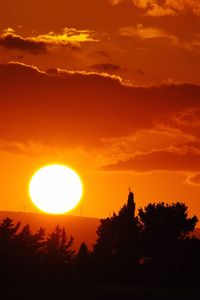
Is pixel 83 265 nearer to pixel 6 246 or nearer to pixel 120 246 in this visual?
pixel 120 246

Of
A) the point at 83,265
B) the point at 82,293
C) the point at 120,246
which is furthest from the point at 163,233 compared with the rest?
the point at 82,293

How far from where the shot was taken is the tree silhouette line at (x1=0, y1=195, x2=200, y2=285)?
78.9 meters

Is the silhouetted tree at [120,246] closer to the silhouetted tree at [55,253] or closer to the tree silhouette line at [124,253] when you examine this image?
the tree silhouette line at [124,253]

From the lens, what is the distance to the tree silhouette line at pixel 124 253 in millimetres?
78875

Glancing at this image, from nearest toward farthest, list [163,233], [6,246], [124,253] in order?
[124,253]
[6,246]
[163,233]

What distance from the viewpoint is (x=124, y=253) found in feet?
275

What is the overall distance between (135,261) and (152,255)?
27.5ft

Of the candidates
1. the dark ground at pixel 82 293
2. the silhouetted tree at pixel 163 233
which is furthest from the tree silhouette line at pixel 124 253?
the dark ground at pixel 82 293

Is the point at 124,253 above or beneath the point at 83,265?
above

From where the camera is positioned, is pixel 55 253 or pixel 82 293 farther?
pixel 55 253

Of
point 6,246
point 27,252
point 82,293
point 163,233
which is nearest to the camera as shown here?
point 82,293

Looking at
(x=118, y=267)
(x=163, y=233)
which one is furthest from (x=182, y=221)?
(x=118, y=267)

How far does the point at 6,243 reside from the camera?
87.6 m

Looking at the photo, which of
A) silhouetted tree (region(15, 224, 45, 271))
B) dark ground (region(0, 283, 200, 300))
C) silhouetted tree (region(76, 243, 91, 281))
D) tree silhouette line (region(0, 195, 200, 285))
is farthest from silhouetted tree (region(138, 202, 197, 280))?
dark ground (region(0, 283, 200, 300))
